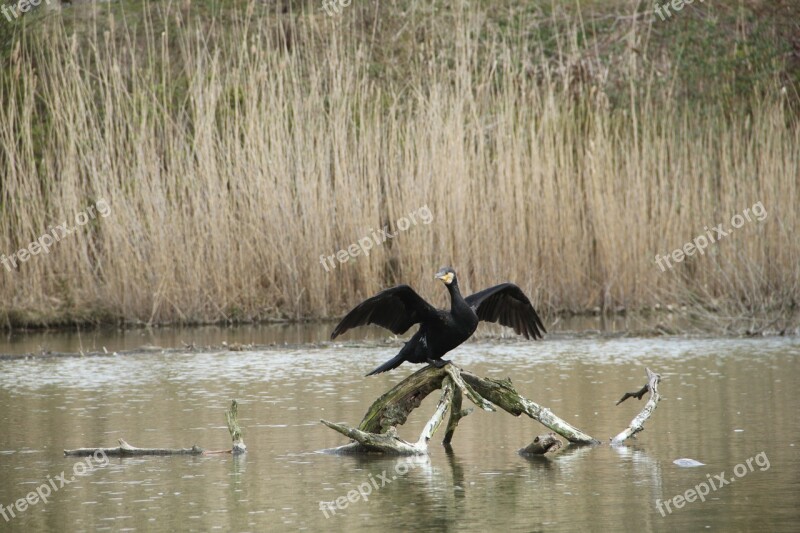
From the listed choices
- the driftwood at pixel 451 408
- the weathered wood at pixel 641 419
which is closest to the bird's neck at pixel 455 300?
the driftwood at pixel 451 408

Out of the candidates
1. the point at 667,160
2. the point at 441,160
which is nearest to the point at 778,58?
the point at 667,160

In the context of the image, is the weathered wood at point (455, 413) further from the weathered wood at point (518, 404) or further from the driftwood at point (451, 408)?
the weathered wood at point (518, 404)

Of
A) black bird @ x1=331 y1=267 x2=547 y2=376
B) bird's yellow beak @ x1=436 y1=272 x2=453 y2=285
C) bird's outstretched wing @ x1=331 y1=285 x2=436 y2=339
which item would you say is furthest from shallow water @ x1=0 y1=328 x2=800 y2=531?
bird's yellow beak @ x1=436 y1=272 x2=453 y2=285

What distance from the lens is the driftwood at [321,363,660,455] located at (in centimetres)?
643

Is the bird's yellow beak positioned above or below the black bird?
above

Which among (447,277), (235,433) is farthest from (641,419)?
(235,433)

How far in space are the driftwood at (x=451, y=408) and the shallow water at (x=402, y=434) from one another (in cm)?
9

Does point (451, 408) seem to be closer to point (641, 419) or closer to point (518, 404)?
point (518, 404)

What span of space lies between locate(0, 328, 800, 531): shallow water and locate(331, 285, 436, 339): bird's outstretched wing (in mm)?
671

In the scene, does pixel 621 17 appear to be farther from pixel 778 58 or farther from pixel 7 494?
pixel 7 494

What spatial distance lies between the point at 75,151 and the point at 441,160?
3675mm

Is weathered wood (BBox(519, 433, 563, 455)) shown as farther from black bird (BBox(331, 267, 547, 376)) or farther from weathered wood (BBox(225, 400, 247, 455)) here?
weathered wood (BBox(225, 400, 247, 455))

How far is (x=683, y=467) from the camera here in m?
5.99

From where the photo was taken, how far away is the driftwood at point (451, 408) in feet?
21.1
